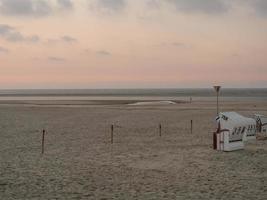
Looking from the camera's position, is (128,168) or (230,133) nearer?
(128,168)

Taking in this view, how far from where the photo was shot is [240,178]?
1250 cm

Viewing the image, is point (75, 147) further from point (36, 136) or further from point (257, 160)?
point (257, 160)

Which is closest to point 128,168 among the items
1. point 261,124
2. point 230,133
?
point 230,133

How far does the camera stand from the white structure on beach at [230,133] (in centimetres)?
1741

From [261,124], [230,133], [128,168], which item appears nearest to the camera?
[128,168]

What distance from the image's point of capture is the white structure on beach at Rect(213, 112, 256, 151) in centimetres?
1741

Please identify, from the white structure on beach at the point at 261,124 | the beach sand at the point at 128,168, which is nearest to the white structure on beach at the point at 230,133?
the beach sand at the point at 128,168

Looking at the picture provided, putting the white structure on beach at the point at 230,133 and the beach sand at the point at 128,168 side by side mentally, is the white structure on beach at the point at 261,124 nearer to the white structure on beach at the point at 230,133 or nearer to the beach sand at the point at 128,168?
the beach sand at the point at 128,168

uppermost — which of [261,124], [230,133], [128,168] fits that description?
[230,133]

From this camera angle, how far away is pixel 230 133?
56.9 ft

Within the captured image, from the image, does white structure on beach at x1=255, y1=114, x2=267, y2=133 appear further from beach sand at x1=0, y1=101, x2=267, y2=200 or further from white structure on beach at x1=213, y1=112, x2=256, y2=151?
white structure on beach at x1=213, y1=112, x2=256, y2=151

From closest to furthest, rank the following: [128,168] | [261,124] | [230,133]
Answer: [128,168] → [230,133] → [261,124]

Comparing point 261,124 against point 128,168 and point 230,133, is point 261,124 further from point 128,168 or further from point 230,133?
point 128,168

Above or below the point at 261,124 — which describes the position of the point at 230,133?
above
